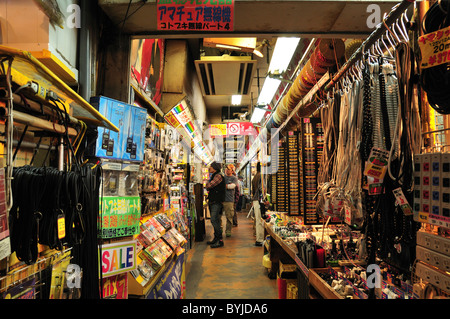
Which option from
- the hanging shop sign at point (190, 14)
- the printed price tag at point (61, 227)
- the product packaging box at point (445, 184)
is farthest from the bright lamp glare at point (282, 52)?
the printed price tag at point (61, 227)

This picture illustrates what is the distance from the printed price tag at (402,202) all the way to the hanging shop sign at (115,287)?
2.07m

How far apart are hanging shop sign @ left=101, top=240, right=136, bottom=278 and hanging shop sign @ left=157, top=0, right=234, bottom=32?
171cm

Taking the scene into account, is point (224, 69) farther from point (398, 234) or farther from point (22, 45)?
point (398, 234)

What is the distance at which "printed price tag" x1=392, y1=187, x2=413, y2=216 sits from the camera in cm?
144

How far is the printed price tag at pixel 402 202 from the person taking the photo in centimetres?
144

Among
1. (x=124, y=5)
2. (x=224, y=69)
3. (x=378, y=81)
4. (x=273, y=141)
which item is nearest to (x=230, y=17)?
(x=124, y=5)

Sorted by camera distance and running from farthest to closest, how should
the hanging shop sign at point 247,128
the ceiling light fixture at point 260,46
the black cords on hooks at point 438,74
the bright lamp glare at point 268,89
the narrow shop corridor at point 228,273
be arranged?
1. the hanging shop sign at point 247,128
2. the bright lamp glare at point 268,89
3. the ceiling light fixture at point 260,46
4. the narrow shop corridor at point 228,273
5. the black cords on hooks at point 438,74

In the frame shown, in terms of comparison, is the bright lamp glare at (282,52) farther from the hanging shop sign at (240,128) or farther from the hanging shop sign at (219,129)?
the hanging shop sign at (219,129)

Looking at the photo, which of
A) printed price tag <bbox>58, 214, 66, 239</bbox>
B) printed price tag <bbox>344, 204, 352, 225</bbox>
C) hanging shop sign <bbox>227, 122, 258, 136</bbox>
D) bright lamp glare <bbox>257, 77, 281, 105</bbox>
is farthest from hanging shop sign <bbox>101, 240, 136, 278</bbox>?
hanging shop sign <bbox>227, 122, 258, 136</bbox>

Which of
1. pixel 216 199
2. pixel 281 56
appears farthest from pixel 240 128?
pixel 281 56

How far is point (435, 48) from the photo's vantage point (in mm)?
1245

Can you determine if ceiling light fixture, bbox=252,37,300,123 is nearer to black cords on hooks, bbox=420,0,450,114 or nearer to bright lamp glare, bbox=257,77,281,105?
bright lamp glare, bbox=257,77,281,105

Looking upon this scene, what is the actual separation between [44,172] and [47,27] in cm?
98

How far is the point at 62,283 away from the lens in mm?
1620
